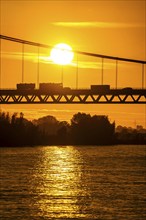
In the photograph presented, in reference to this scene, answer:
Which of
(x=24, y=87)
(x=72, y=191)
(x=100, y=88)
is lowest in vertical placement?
(x=72, y=191)

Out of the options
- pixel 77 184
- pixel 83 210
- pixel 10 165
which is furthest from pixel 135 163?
pixel 83 210

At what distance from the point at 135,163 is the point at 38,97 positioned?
24880 mm

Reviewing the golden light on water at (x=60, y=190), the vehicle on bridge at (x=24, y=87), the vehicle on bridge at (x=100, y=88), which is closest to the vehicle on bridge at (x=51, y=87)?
the vehicle on bridge at (x=24, y=87)

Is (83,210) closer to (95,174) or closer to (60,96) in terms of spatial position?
(95,174)

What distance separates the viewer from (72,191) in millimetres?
103188

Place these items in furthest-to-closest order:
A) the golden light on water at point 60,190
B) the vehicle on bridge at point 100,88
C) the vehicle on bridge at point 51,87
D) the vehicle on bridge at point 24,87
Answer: the vehicle on bridge at point 24,87 < the vehicle on bridge at point 51,87 < the vehicle on bridge at point 100,88 < the golden light on water at point 60,190

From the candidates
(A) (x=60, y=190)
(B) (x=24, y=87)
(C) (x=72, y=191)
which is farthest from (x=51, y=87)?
(C) (x=72, y=191)

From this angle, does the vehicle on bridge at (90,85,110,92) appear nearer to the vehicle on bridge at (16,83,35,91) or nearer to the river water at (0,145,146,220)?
the vehicle on bridge at (16,83,35,91)

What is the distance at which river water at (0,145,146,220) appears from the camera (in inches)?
3295

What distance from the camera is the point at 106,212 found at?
278ft

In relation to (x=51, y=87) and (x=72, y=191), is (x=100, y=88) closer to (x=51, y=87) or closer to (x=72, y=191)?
(x=51, y=87)

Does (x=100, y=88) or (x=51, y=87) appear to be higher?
(x=51, y=87)

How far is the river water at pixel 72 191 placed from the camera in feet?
275

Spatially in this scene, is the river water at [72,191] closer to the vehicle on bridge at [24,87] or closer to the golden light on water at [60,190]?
the golden light on water at [60,190]
